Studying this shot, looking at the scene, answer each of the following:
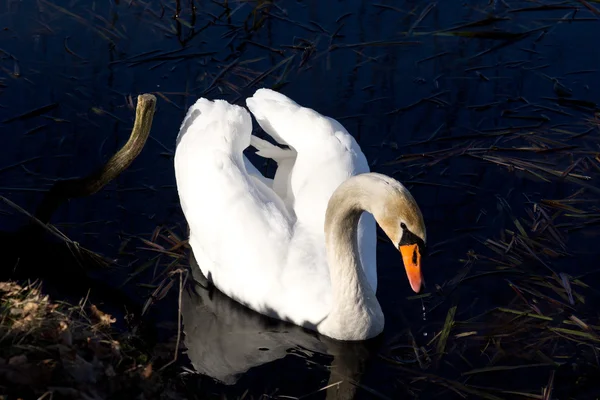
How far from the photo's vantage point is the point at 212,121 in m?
7.33

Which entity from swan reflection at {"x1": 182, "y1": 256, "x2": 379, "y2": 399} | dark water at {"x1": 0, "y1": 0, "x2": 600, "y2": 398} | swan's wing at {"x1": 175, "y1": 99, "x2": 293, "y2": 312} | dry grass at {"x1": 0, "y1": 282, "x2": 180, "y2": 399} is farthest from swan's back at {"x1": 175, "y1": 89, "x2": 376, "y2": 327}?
dry grass at {"x1": 0, "y1": 282, "x2": 180, "y2": 399}

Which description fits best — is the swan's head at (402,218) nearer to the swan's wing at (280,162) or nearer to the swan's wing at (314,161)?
the swan's wing at (314,161)

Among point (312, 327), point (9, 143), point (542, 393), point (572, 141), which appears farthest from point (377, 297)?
point (9, 143)

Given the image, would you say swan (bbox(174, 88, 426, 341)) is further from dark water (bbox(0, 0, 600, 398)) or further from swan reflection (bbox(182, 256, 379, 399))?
dark water (bbox(0, 0, 600, 398))

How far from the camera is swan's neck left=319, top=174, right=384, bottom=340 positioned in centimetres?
617

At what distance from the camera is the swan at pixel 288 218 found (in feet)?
21.0

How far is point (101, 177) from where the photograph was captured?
7820mm

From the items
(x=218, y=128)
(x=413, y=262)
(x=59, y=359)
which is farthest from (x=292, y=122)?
(x=59, y=359)

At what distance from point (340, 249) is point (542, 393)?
1.48 meters

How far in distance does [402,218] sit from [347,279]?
0.86 m

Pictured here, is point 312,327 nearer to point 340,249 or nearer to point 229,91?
point 340,249

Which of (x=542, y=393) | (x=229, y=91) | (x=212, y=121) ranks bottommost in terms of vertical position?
(x=542, y=393)

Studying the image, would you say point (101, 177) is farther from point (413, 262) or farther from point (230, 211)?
point (413, 262)

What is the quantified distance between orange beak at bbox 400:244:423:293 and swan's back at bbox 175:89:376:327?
811mm
